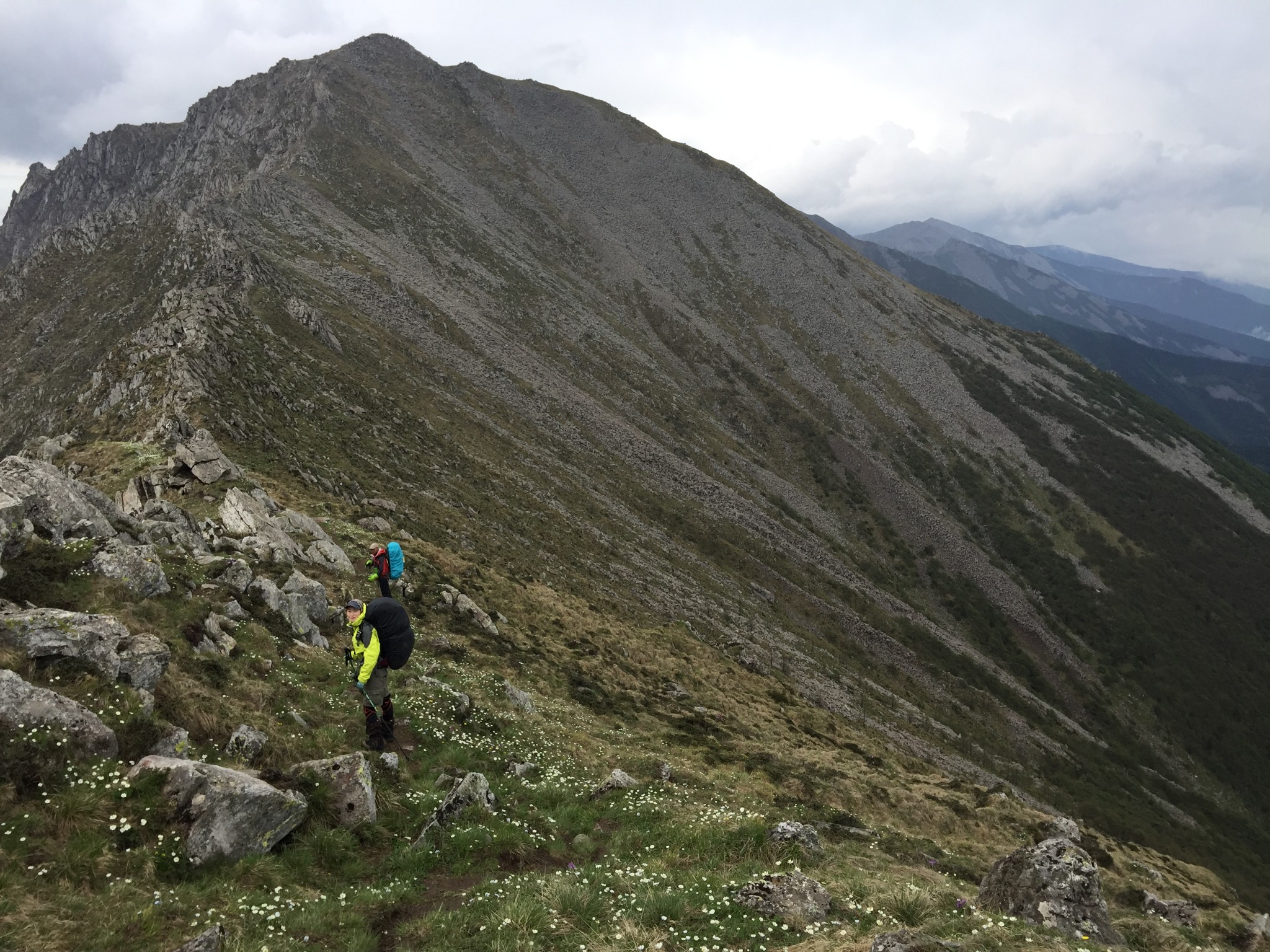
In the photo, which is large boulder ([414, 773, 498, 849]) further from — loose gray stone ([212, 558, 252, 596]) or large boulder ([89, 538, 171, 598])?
loose gray stone ([212, 558, 252, 596])

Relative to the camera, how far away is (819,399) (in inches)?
4882

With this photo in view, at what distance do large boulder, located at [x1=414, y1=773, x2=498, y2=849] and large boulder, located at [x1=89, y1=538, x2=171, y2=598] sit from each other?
9607mm

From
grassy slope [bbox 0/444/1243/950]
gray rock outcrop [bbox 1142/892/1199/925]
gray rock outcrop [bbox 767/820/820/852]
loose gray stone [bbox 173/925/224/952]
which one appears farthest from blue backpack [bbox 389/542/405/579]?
gray rock outcrop [bbox 1142/892/1199/925]

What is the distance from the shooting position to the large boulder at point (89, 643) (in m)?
11.4

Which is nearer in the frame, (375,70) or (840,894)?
(840,894)

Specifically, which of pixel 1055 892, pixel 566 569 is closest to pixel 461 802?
pixel 1055 892

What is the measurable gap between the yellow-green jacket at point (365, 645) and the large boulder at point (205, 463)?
22.6 meters

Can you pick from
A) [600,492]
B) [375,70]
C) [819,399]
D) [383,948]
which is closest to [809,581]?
[600,492]

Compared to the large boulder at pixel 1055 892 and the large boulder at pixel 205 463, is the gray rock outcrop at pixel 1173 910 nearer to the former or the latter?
the large boulder at pixel 1055 892

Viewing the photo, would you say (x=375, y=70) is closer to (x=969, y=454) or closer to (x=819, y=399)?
(x=819, y=399)

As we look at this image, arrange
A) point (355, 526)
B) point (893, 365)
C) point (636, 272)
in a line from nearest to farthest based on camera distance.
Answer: point (355, 526) → point (893, 365) → point (636, 272)

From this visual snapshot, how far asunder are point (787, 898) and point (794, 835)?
373cm

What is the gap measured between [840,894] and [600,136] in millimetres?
199424

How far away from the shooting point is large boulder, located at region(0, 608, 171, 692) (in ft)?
37.4
